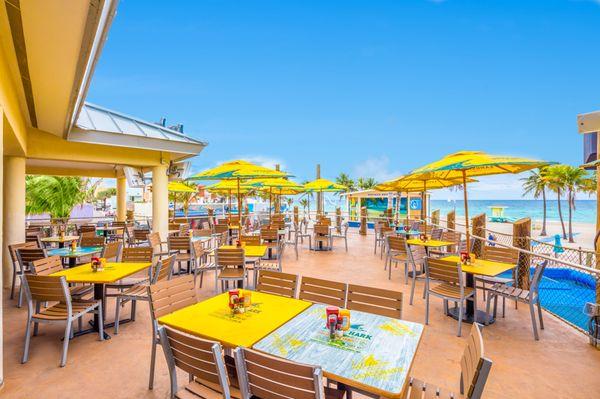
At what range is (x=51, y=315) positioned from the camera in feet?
10.9

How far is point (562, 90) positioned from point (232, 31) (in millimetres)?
128692

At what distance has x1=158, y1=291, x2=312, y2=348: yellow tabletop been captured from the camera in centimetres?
203

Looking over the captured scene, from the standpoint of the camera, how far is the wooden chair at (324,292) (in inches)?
117

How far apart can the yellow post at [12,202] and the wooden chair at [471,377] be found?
24.6 feet

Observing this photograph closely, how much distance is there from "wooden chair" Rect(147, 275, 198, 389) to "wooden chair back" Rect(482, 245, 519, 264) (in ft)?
15.0

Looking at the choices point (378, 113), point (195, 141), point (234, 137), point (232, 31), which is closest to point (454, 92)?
point (378, 113)

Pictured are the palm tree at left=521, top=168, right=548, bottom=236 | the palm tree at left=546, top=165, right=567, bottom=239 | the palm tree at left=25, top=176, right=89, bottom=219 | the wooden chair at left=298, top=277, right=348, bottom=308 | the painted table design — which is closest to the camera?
the painted table design

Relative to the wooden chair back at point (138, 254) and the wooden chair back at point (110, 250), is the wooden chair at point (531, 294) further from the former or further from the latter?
the wooden chair back at point (110, 250)

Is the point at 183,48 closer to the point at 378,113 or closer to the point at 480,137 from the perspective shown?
the point at 378,113

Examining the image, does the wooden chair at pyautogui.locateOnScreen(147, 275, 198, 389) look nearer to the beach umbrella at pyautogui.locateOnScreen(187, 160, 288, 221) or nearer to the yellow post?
the beach umbrella at pyautogui.locateOnScreen(187, 160, 288, 221)

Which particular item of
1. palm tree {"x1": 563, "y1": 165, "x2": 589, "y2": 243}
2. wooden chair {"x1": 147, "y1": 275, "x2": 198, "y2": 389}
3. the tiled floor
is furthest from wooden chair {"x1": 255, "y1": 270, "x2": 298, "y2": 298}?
palm tree {"x1": 563, "y1": 165, "x2": 589, "y2": 243}

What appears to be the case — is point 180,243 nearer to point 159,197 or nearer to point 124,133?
point 159,197

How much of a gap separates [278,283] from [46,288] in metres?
2.39

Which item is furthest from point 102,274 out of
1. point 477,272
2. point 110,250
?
point 477,272
